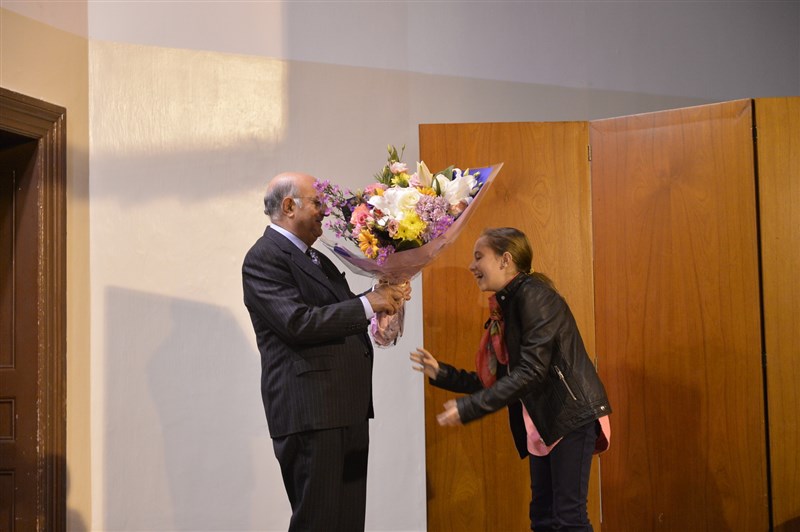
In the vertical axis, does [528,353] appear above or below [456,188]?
below

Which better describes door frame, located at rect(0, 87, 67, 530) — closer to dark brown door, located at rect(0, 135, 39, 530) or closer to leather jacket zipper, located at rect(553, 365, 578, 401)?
dark brown door, located at rect(0, 135, 39, 530)

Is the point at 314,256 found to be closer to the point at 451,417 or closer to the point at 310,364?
the point at 310,364

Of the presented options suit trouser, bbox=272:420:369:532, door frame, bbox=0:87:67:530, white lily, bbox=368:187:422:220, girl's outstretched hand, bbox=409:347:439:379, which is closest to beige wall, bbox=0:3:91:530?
door frame, bbox=0:87:67:530

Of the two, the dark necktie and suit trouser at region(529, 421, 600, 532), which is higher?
the dark necktie

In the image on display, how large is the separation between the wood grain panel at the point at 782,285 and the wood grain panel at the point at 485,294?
0.74 m

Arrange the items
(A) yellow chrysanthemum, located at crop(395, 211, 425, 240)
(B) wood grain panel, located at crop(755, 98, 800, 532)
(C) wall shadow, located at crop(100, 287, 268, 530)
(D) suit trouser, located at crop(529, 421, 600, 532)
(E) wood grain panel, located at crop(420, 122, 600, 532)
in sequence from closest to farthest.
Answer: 1. (A) yellow chrysanthemum, located at crop(395, 211, 425, 240)
2. (D) suit trouser, located at crop(529, 421, 600, 532)
3. (B) wood grain panel, located at crop(755, 98, 800, 532)
4. (E) wood grain panel, located at crop(420, 122, 600, 532)
5. (C) wall shadow, located at crop(100, 287, 268, 530)

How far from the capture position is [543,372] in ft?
8.32

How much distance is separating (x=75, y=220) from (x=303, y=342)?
6.46ft

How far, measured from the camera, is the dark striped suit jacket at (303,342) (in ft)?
8.27

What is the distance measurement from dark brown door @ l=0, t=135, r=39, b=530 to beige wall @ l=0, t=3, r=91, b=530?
0.18 meters

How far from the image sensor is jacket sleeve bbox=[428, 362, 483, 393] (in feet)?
9.51

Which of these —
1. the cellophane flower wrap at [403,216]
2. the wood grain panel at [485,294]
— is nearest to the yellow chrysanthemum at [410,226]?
the cellophane flower wrap at [403,216]

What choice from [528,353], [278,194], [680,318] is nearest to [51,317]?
[278,194]

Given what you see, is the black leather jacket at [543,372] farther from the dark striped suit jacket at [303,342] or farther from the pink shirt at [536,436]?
the dark striped suit jacket at [303,342]
